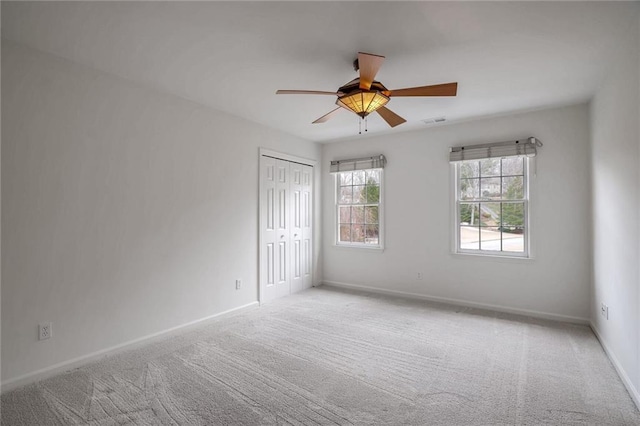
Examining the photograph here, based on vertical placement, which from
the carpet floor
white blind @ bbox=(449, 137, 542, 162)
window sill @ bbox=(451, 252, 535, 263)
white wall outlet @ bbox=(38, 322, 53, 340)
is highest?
white blind @ bbox=(449, 137, 542, 162)

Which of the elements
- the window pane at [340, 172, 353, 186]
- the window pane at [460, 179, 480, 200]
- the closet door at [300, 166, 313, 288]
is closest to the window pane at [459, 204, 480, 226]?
the window pane at [460, 179, 480, 200]

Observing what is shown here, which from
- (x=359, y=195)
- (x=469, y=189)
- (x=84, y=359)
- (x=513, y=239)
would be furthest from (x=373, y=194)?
(x=84, y=359)

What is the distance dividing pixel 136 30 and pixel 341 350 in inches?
122

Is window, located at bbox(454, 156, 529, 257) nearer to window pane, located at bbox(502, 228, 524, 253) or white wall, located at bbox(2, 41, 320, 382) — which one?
window pane, located at bbox(502, 228, 524, 253)

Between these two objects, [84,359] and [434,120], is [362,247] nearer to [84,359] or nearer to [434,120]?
[434,120]

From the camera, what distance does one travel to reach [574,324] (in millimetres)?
3859

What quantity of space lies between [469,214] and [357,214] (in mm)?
1772

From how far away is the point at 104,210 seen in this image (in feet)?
9.95

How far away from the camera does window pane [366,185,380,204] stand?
5426 millimetres

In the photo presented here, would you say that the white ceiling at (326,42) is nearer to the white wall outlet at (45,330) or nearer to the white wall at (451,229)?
the white wall at (451,229)

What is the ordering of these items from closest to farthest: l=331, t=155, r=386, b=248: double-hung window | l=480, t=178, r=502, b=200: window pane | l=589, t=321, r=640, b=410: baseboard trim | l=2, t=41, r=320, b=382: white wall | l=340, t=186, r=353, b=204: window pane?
l=589, t=321, r=640, b=410: baseboard trim < l=2, t=41, r=320, b=382: white wall < l=480, t=178, r=502, b=200: window pane < l=331, t=155, r=386, b=248: double-hung window < l=340, t=186, r=353, b=204: window pane

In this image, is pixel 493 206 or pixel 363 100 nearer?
pixel 363 100

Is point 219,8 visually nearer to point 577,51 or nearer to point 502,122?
point 577,51

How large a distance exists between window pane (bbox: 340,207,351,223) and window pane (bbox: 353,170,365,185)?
1.56ft
